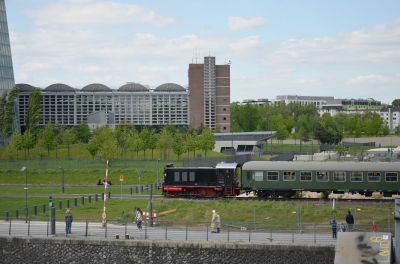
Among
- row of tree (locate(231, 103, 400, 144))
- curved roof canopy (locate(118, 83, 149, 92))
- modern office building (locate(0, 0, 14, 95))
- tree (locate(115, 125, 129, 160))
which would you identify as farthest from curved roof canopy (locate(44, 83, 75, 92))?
tree (locate(115, 125, 129, 160))

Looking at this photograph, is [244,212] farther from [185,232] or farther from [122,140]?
[122,140]

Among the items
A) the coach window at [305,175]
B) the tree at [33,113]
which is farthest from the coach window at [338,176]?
the tree at [33,113]

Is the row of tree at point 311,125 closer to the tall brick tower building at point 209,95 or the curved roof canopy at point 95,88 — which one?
the tall brick tower building at point 209,95

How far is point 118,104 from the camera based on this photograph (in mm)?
174375

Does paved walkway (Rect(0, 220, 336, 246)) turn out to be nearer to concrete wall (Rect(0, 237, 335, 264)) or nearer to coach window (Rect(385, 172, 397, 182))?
concrete wall (Rect(0, 237, 335, 264))

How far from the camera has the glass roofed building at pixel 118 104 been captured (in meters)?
170

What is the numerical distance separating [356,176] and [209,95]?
11694cm

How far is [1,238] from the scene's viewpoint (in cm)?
4219

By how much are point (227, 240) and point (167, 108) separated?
136m

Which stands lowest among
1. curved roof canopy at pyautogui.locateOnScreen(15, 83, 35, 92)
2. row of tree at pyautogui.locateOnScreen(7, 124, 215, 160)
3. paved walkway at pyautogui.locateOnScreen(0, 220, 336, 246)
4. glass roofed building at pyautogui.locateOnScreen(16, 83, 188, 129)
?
paved walkway at pyautogui.locateOnScreen(0, 220, 336, 246)

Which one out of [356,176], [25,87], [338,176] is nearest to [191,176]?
[338,176]

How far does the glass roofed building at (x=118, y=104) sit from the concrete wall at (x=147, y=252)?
417ft

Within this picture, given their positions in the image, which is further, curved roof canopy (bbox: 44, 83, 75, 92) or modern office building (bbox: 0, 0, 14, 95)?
curved roof canopy (bbox: 44, 83, 75, 92)

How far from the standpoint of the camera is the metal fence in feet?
133
